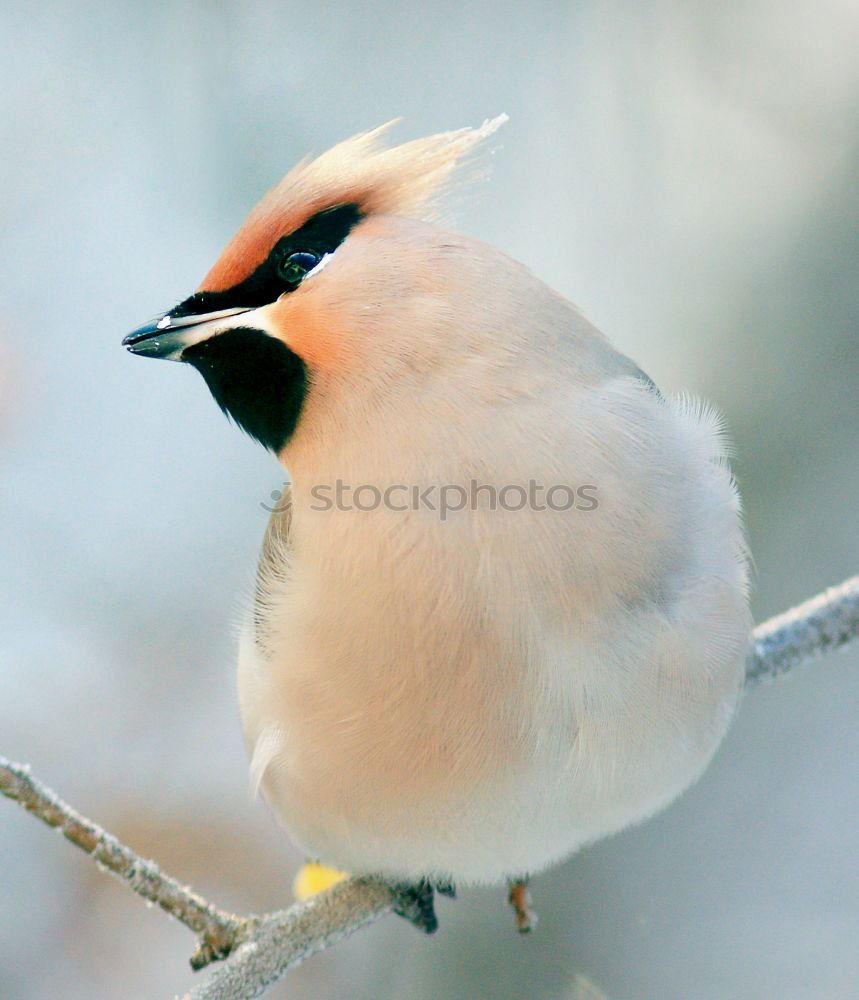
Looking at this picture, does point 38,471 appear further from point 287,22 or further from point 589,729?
point 589,729

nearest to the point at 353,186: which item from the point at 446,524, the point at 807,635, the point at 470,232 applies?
the point at 446,524

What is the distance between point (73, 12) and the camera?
14.1 ft

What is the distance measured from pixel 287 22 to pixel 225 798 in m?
2.55

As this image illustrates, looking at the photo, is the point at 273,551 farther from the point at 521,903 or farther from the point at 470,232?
the point at 470,232

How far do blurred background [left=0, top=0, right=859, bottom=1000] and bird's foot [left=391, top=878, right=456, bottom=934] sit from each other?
3.73 ft

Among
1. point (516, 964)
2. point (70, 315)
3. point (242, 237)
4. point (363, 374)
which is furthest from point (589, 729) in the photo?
point (70, 315)

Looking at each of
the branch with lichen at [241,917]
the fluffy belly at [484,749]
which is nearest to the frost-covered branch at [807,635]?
the branch with lichen at [241,917]

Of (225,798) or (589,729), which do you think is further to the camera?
(225,798)

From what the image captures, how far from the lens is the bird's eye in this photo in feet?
6.08

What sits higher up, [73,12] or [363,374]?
[73,12]

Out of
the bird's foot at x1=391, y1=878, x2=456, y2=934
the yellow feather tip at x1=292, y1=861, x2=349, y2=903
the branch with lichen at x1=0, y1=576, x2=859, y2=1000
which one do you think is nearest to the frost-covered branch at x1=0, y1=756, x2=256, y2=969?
the branch with lichen at x1=0, y1=576, x2=859, y2=1000

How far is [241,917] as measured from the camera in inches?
85.4

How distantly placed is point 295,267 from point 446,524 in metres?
0.46

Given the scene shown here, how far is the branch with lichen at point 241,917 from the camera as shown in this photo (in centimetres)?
184
